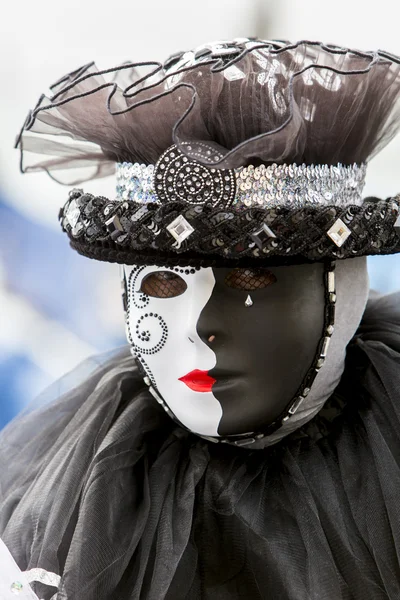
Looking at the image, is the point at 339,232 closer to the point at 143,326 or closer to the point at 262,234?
the point at 262,234

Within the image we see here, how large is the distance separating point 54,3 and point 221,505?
159 centimetres

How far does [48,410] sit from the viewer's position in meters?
1.20

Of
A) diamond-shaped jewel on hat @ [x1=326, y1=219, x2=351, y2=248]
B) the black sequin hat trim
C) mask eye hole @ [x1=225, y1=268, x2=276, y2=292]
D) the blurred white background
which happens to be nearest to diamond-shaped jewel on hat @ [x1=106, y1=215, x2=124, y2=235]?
the black sequin hat trim

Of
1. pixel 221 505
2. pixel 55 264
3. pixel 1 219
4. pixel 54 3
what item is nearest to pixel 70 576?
pixel 221 505

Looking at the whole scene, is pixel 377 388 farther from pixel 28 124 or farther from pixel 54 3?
pixel 54 3

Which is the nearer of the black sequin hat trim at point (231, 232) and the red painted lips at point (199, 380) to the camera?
the black sequin hat trim at point (231, 232)

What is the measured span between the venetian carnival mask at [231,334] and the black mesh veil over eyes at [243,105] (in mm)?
165

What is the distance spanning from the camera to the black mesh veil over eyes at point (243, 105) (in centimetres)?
78

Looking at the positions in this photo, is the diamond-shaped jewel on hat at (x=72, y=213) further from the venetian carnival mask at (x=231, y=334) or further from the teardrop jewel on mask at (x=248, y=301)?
the teardrop jewel on mask at (x=248, y=301)

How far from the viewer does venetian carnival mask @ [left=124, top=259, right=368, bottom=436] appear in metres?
0.87

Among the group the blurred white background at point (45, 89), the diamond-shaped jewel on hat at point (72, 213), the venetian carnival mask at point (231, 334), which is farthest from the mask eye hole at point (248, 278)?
the blurred white background at point (45, 89)

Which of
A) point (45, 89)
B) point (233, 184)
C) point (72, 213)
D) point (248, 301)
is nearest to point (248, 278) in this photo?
point (248, 301)

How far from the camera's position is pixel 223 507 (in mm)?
926

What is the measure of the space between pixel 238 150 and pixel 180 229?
0.39ft
